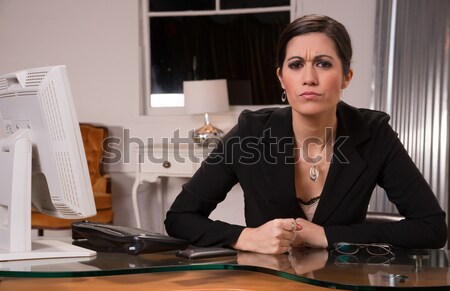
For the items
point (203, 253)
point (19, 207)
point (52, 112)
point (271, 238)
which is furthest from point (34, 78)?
point (271, 238)

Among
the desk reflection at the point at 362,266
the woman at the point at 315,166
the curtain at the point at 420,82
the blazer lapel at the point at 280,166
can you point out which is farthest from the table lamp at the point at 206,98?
the desk reflection at the point at 362,266

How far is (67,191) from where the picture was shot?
199cm

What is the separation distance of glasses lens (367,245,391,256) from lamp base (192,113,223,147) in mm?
3692

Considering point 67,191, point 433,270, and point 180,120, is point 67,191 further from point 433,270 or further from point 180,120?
point 180,120

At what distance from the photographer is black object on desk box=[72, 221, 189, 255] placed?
198 centimetres

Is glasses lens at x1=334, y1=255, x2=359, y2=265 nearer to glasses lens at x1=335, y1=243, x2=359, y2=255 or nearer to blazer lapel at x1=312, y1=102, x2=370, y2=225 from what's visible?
glasses lens at x1=335, y1=243, x2=359, y2=255

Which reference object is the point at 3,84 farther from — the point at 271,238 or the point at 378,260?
the point at 378,260

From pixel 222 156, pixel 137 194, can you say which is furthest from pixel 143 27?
pixel 222 156

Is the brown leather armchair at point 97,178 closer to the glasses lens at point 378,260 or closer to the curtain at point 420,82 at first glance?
the curtain at point 420,82

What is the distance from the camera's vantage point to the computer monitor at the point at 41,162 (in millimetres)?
1916

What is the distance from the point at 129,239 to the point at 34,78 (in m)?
0.51

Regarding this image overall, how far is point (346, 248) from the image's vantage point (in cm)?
206

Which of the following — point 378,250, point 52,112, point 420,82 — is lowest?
point 378,250

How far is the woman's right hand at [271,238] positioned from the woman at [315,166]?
0.09m
